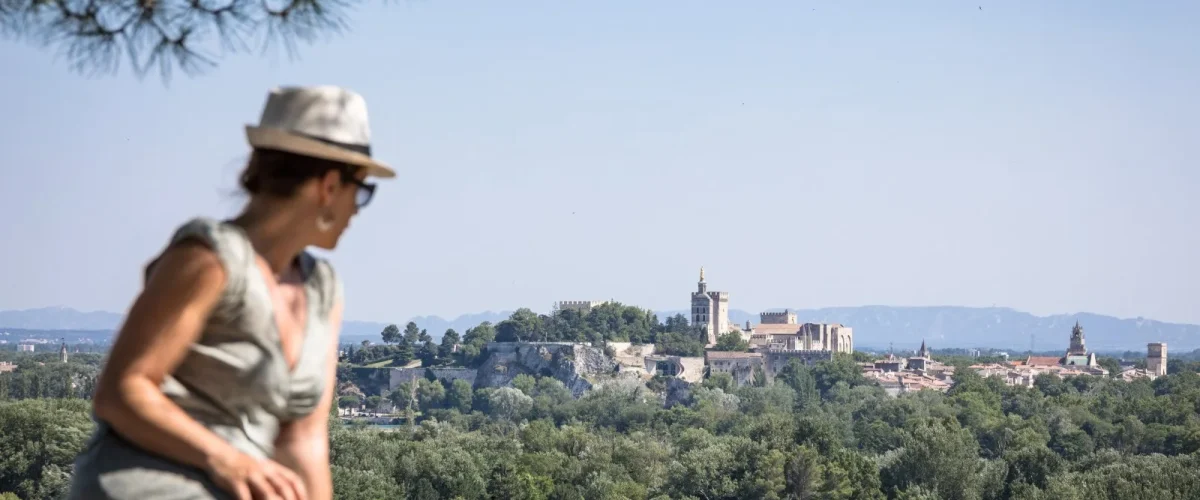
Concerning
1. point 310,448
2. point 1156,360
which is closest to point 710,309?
point 1156,360

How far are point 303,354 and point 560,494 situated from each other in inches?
1996

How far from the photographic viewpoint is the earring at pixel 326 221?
9.07 feet

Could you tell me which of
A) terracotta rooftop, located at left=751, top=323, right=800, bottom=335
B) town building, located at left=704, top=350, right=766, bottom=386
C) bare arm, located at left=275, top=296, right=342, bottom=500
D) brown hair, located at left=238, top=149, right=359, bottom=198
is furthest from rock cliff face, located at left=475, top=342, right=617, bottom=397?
brown hair, located at left=238, top=149, right=359, bottom=198

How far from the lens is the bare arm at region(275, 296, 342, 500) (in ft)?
9.18

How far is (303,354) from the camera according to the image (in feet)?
9.04

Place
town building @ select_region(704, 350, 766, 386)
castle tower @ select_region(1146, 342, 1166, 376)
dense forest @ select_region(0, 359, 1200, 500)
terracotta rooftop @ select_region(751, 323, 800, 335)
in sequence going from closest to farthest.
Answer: dense forest @ select_region(0, 359, 1200, 500), town building @ select_region(704, 350, 766, 386), terracotta rooftop @ select_region(751, 323, 800, 335), castle tower @ select_region(1146, 342, 1166, 376)

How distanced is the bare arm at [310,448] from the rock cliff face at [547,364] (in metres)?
122

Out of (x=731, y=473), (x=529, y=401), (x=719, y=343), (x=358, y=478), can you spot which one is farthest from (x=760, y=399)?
(x=358, y=478)

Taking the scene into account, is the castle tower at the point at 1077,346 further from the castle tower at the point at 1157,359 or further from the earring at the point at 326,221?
the earring at the point at 326,221

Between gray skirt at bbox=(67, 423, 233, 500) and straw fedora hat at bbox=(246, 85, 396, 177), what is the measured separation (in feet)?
1.52

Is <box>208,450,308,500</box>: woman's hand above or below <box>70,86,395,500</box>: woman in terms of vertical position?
below

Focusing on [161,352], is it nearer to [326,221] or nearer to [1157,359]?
[326,221]

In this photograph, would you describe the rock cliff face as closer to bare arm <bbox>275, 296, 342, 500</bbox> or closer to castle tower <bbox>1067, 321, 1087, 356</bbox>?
castle tower <bbox>1067, 321, 1087, 356</bbox>

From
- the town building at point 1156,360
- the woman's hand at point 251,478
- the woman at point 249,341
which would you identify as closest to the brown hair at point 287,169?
the woman at point 249,341
